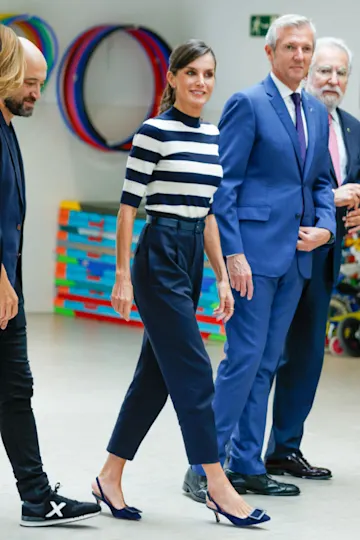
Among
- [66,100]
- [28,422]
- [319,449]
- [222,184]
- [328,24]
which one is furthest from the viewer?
[66,100]

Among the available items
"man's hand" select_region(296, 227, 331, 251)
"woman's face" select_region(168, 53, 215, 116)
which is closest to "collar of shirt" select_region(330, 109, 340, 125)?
"man's hand" select_region(296, 227, 331, 251)

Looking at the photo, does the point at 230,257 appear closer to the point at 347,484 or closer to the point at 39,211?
the point at 347,484

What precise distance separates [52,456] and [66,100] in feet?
13.7

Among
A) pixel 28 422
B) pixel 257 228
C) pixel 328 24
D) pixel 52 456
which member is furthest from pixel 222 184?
pixel 328 24

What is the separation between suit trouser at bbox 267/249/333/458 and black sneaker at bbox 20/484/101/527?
107 cm

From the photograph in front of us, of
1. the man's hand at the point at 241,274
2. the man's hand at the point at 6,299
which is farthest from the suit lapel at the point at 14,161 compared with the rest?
the man's hand at the point at 241,274

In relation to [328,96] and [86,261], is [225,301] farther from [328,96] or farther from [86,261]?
[86,261]

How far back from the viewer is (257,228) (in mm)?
4156

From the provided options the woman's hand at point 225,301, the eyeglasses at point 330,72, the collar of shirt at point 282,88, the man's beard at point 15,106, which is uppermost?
the eyeglasses at point 330,72

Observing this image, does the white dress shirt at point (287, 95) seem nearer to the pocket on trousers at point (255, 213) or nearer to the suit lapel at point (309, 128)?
the suit lapel at point (309, 128)

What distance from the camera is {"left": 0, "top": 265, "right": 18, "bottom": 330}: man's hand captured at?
3.44 metres

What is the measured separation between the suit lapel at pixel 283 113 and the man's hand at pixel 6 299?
1211 mm

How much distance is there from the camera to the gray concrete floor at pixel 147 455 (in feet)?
12.6

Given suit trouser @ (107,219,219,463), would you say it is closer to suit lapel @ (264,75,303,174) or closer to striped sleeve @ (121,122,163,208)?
striped sleeve @ (121,122,163,208)
